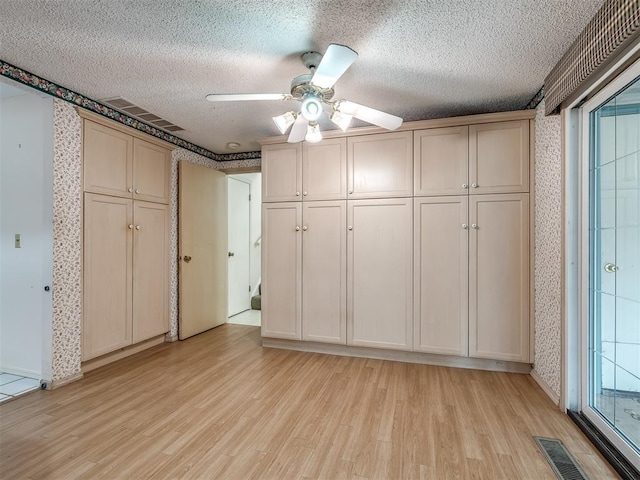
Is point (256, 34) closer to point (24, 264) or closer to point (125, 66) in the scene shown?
point (125, 66)

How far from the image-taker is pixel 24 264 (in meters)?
2.51

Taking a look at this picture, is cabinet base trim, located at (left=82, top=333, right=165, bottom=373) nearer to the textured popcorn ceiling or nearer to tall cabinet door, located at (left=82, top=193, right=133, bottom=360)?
tall cabinet door, located at (left=82, top=193, right=133, bottom=360)

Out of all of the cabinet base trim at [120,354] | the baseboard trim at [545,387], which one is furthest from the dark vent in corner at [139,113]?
the baseboard trim at [545,387]

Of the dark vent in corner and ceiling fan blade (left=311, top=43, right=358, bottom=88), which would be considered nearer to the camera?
ceiling fan blade (left=311, top=43, right=358, bottom=88)

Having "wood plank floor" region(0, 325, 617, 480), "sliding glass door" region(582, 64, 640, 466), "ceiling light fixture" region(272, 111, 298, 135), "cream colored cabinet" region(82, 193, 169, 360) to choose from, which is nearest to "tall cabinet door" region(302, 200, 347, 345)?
"wood plank floor" region(0, 325, 617, 480)

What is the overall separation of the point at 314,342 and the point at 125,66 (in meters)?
2.73

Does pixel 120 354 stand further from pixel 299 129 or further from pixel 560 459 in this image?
pixel 560 459

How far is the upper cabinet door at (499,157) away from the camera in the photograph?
8.45 feet

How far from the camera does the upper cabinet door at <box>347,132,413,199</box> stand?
287cm

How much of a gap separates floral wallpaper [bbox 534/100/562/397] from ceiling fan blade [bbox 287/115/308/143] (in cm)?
172

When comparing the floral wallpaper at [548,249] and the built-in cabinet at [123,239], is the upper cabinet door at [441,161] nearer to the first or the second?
the floral wallpaper at [548,249]

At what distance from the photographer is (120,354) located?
298 cm

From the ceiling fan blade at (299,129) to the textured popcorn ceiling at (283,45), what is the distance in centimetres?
34

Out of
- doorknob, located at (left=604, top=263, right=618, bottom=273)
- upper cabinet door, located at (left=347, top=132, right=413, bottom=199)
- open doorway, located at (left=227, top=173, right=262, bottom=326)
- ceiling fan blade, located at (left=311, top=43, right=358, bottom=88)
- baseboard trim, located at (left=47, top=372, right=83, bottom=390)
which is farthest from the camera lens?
open doorway, located at (left=227, top=173, right=262, bottom=326)
